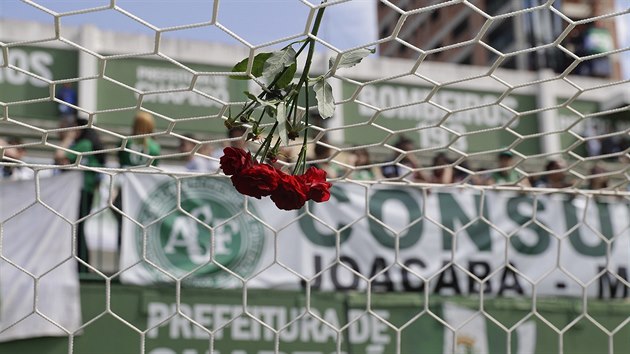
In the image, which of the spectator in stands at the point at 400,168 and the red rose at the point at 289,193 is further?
the spectator in stands at the point at 400,168

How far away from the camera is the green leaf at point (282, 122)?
1.51 m

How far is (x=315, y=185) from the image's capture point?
4.75 ft

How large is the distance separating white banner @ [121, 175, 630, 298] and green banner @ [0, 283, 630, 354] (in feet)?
0.35

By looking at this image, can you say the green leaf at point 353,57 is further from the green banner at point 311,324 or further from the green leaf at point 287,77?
the green banner at point 311,324

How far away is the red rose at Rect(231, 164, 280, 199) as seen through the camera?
1.39 m

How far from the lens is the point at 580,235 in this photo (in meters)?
4.37

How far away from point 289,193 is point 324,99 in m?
0.26

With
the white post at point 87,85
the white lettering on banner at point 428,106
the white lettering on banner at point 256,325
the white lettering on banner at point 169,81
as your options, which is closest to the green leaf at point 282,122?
the white lettering on banner at point 256,325

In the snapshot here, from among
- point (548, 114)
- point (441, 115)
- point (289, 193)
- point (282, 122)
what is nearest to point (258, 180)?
point (289, 193)

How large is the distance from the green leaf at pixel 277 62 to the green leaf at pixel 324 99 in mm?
68

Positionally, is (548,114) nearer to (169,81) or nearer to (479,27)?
(169,81)

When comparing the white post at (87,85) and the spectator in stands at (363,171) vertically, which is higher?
the white post at (87,85)

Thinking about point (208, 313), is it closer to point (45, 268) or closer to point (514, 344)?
point (45, 268)

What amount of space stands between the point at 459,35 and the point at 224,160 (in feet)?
109
